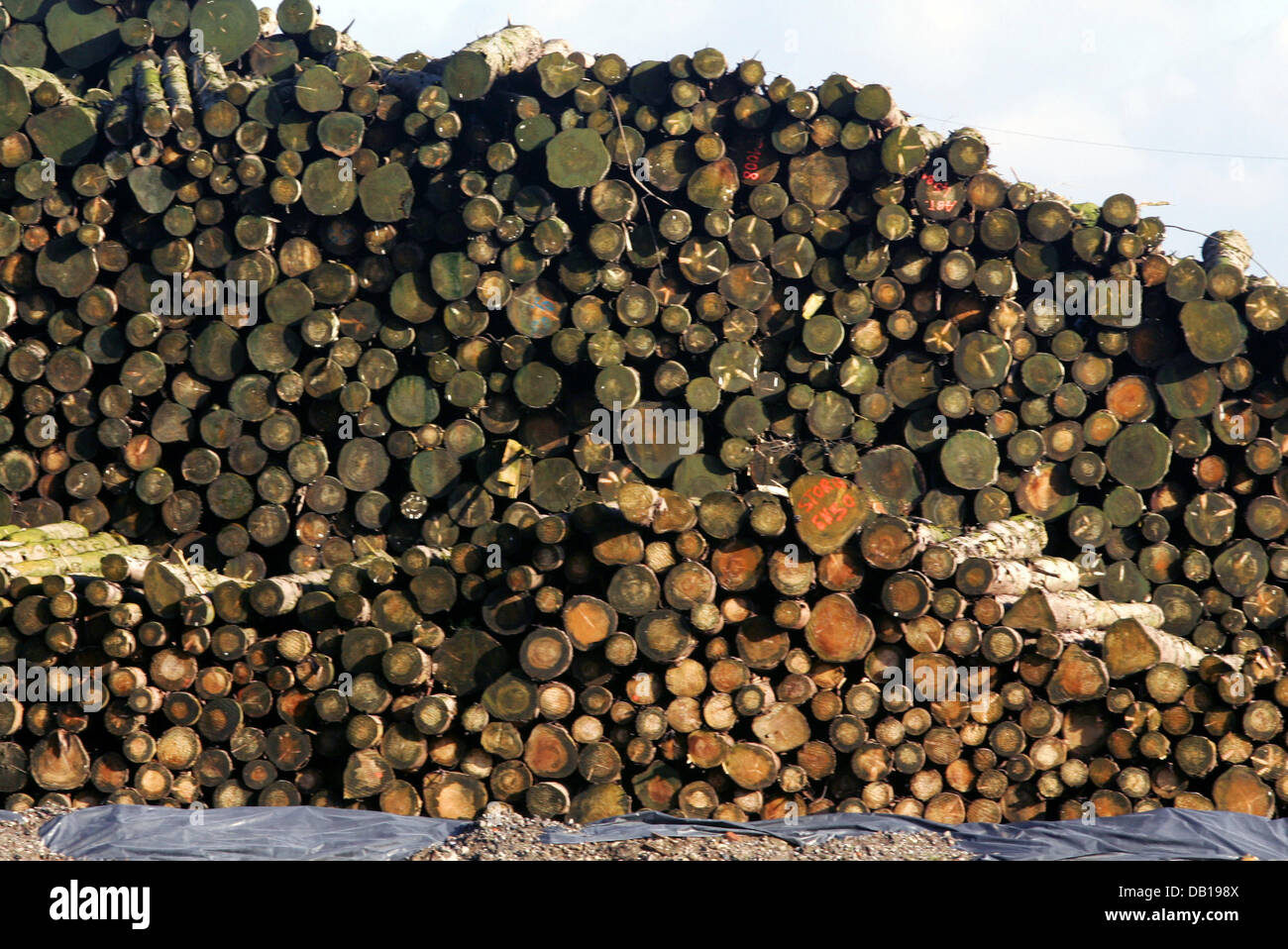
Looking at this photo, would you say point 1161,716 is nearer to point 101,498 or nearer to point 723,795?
point 723,795

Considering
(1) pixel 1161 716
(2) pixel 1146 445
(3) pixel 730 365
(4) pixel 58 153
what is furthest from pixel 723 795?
(4) pixel 58 153

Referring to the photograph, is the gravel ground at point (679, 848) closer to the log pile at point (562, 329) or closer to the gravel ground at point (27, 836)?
the log pile at point (562, 329)

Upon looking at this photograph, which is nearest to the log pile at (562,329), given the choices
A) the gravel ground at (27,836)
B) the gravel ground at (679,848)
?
the gravel ground at (27,836)

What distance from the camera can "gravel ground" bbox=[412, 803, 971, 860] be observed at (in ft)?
18.2

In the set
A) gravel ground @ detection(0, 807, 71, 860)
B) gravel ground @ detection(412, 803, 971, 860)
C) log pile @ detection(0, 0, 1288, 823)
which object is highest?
log pile @ detection(0, 0, 1288, 823)

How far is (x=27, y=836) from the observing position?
5.87m

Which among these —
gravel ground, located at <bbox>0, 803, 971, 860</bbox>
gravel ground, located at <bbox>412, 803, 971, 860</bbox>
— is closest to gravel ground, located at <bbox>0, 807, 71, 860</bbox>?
gravel ground, located at <bbox>0, 803, 971, 860</bbox>

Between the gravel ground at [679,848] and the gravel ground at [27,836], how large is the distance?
5.67 ft

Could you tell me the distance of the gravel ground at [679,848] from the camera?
18.2 feet

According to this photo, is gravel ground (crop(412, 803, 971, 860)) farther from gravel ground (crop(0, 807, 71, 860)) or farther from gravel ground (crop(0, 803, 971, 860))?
gravel ground (crop(0, 807, 71, 860))

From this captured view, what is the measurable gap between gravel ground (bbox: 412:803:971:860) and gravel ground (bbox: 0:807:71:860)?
5.67 feet

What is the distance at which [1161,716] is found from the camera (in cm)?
634
